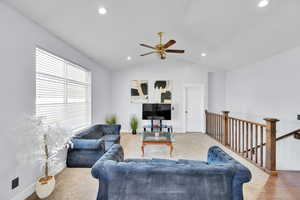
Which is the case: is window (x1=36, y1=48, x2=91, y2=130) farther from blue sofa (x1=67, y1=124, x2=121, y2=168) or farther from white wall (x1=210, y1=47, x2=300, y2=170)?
white wall (x1=210, y1=47, x2=300, y2=170)

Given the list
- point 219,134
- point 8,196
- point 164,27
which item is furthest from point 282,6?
point 8,196

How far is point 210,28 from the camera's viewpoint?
3.73m

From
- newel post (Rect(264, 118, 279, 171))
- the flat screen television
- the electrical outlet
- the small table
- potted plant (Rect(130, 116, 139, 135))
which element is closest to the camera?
the electrical outlet

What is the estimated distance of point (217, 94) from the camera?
7137 mm

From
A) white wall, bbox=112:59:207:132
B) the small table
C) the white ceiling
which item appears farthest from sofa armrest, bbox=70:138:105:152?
white wall, bbox=112:59:207:132

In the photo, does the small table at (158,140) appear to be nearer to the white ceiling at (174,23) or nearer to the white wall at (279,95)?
the white ceiling at (174,23)

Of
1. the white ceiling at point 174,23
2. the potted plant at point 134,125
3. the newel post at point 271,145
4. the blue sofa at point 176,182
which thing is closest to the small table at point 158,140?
the newel post at point 271,145

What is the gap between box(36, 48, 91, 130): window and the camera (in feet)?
9.48

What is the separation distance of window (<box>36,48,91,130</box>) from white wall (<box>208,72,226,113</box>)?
5.05 metres

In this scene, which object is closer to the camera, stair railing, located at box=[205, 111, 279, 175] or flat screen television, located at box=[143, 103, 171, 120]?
stair railing, located at box=[205, 111, 279, 175]

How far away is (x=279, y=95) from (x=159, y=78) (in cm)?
A: 411

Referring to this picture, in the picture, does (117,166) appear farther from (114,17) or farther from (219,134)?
(219,134)

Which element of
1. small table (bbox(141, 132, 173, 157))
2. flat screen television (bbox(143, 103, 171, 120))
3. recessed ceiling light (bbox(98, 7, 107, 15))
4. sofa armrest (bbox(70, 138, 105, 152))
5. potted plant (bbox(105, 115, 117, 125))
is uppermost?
recessed ceiling light (bbox(98, 7, 107, 15))

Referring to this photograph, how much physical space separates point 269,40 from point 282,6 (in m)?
1.19
